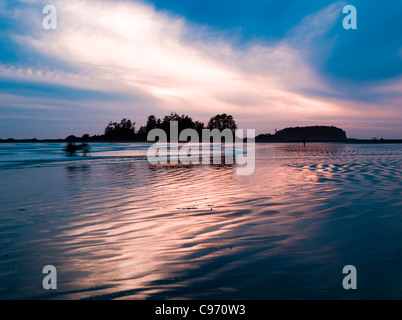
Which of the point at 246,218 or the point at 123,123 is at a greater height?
the point at 123,123

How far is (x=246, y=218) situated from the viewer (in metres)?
7.42

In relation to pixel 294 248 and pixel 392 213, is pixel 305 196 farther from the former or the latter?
pixel 294 248

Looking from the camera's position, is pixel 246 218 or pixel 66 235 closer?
pixel 66 235

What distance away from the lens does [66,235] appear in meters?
6.12

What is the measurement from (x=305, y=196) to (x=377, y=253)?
17.1 ft

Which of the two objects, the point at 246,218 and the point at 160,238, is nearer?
the point at 160,238

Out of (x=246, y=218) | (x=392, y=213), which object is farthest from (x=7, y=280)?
(x=392, y=213)

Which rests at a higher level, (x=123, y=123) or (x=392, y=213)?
(x=123, y=123)
